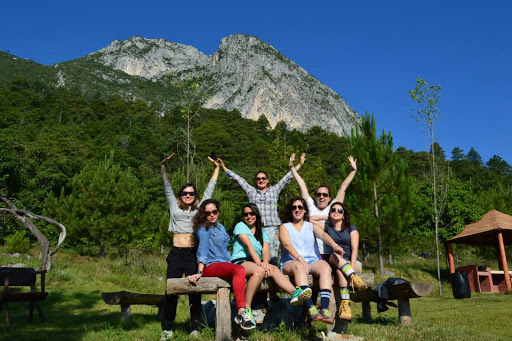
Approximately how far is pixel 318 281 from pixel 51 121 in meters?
43.1

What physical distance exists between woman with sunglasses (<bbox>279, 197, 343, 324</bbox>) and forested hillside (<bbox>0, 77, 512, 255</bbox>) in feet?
28.5

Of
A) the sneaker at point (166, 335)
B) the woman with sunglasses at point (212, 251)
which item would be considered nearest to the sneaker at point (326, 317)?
the woman with sunglasses at point (212, 251)

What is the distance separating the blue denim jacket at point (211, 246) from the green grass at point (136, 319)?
2.40ft

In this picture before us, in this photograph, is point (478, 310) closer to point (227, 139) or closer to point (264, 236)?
point (264, 236)

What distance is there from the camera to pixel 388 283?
5.09 metres

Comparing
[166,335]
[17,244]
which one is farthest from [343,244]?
[17,244]

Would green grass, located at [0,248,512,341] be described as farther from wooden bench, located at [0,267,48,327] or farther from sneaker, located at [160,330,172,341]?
wooden bench, located at [0,267,48,327]

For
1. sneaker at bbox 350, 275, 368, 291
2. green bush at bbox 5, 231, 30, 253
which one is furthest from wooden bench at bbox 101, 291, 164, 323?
green bush at bbox 5, 231, 30, 253

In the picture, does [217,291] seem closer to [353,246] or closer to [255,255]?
[255,255]

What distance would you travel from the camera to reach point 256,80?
10319 centimetres

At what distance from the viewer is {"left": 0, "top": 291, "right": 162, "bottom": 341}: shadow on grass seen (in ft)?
15.8

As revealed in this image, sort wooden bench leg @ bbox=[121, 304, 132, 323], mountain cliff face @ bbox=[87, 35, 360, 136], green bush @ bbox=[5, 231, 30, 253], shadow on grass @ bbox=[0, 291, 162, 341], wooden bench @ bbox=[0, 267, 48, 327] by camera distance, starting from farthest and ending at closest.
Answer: mountain cliff face @ bbox=[87, 35, 360, 136] < green bush @ bbox=[5, 231, 30, 253] < wooden bench leg @ bbox=[121, 304, 132, 323] < wooden bench @ bbox=[0, 267, 48, 327] < shadow on grass @ bbox=[0, 291, 162, 341]

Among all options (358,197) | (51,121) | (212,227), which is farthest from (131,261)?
(51,121)

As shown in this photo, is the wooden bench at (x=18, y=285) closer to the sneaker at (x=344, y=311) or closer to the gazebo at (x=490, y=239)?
the sneaker at (x=344, y=311)
